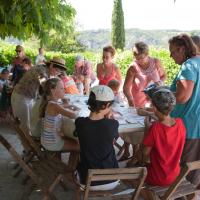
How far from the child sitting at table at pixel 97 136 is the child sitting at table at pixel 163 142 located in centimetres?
32

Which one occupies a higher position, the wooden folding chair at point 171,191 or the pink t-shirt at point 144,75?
the pink t-shirt at point 144,75

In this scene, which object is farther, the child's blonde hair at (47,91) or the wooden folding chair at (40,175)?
the child's blonde hair at (47,91)

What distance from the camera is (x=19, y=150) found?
19.8ft

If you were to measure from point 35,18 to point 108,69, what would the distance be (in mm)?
2346

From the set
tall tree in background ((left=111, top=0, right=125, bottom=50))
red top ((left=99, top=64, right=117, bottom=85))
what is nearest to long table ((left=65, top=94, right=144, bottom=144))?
red top ((left=99, top=64, right=117, bottom=85))

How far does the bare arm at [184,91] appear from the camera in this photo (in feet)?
11.0

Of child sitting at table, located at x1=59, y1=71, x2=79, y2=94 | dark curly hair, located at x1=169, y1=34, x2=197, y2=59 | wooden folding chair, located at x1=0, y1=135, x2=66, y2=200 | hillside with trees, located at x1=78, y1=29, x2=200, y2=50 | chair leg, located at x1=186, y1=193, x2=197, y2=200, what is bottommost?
hillside with trees, located at x1=78, y1=29, x2=200, y2=50

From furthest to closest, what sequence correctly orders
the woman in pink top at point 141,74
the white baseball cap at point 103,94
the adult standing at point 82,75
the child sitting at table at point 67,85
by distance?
the adult standing at point 82,75, the child sitting at table at point 67,85, the woman in pink top at point 141,74, the white baseball cap at point 103,94

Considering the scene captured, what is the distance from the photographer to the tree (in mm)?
4203

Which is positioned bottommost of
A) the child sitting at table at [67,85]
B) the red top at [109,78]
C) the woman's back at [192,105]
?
the child sitting at table at [67,85]

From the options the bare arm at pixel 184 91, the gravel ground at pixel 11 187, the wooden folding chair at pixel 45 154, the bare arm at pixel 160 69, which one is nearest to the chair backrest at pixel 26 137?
the wooden folding chair at pixel 45 154

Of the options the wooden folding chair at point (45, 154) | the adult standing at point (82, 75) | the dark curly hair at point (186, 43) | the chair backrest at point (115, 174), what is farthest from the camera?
the adult standing at point (82, 75)

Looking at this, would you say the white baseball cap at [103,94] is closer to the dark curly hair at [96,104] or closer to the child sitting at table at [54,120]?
the dark curly hair at [96,104]

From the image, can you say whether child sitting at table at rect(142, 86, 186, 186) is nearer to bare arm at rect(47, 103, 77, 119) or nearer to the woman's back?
the woman's back
